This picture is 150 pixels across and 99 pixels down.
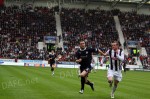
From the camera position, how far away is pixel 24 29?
198 feet

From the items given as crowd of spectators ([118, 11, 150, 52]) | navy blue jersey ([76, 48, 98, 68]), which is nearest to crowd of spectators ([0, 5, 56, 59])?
crowd of spectators ([118, 11, 150, 52])

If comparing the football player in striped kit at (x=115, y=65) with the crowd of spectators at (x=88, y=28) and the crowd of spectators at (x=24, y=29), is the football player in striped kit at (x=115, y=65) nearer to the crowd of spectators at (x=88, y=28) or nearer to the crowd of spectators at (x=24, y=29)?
the crowd of spectators at (x=24, y=29)

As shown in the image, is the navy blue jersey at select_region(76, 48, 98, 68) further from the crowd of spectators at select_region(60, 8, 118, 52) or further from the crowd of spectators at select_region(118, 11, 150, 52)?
the crowd of spectators at select_region(118, 11, 150, 52)

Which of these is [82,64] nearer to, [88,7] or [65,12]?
[65,12]

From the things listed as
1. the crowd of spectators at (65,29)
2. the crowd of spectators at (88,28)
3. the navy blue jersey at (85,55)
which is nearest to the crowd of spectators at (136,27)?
the crowd of spectators at (65,29)

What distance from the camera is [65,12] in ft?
220

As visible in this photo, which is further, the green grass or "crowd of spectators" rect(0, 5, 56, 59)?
"crowd of spectators" rect(0, 5, 56, 59)

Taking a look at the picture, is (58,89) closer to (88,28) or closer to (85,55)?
(85,55)

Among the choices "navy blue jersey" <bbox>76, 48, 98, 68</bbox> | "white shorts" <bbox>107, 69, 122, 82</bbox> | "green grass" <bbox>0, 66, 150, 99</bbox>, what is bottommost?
"green grass" <bbox>0, 66, 150, 99</bbox>

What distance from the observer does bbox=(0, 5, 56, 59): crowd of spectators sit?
176 feet

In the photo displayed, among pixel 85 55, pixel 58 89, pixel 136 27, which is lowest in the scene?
pixel 58 89

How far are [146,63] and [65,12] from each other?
63.7 ft

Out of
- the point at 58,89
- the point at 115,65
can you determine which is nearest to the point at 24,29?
the point at 58,89

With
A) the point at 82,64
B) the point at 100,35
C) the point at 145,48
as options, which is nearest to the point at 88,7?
the point at 100,35
